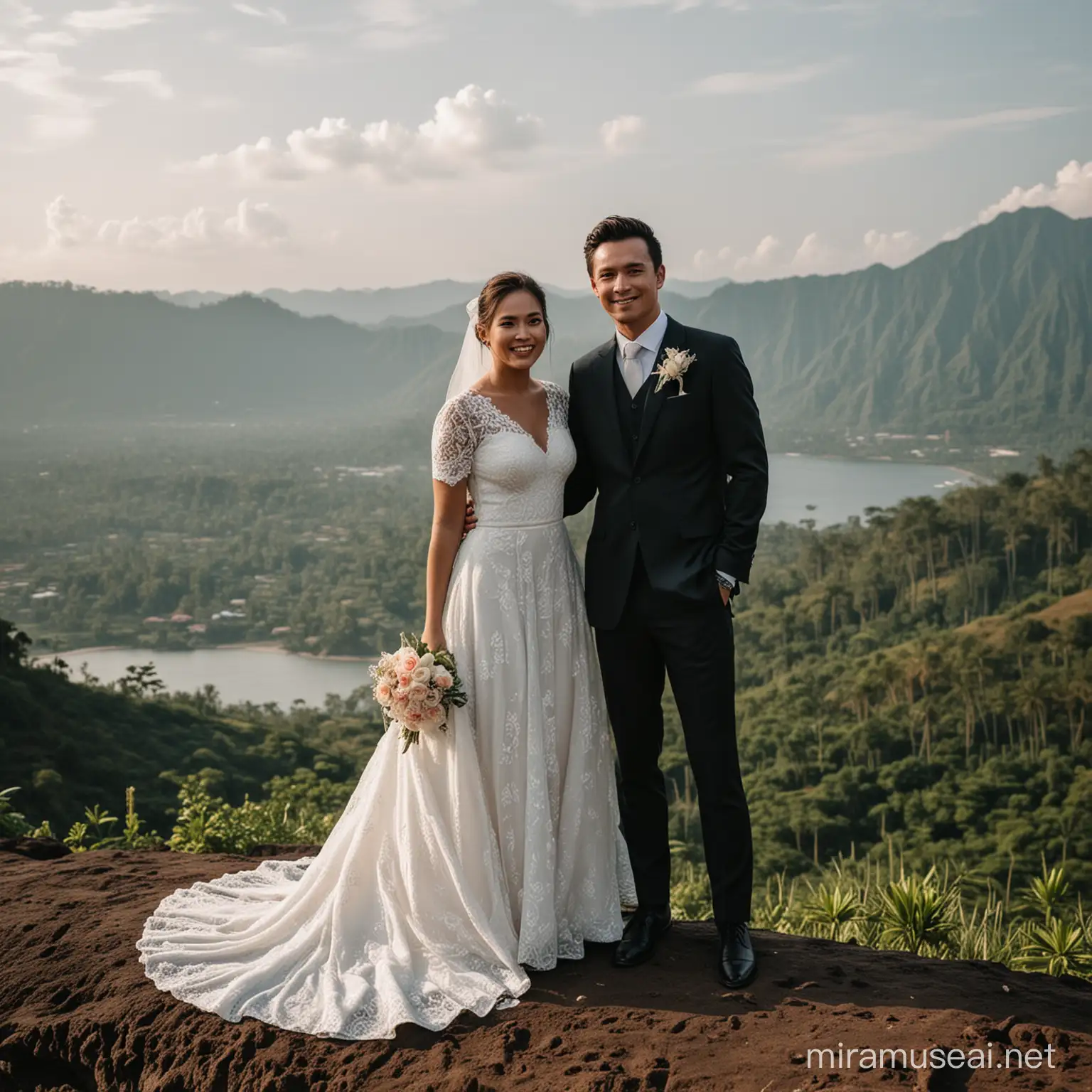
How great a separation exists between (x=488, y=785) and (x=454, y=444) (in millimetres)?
1095

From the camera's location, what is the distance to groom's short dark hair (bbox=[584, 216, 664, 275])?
336 centimetres

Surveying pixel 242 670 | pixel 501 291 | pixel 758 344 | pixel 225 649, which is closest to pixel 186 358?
pixel 225 649

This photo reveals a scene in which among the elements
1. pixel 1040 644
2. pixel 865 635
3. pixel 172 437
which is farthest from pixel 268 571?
pixel 1040 644

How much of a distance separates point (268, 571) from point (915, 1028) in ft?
147

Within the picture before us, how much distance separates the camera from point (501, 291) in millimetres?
3465

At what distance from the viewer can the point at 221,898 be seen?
4.01m

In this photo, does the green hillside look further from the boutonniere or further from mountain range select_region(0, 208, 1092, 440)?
the boutonniere

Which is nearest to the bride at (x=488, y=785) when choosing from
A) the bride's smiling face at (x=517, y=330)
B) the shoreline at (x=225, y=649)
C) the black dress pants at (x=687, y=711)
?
the bride's smiling face at (x=517, y=330)

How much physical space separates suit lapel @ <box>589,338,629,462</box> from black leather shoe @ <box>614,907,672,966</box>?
1.49 meters

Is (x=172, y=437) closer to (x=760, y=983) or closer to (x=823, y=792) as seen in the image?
(x=823, y=792)

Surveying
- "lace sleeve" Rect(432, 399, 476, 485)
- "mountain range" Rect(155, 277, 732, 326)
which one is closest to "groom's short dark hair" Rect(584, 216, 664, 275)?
"lace sleeve" Rect(432, 399, 476, 485)

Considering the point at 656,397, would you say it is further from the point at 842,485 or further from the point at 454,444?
the point at 842,485

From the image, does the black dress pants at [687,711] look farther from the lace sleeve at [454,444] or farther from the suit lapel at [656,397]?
the lace sleeve at [454,444]

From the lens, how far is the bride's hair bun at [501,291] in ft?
11.4
